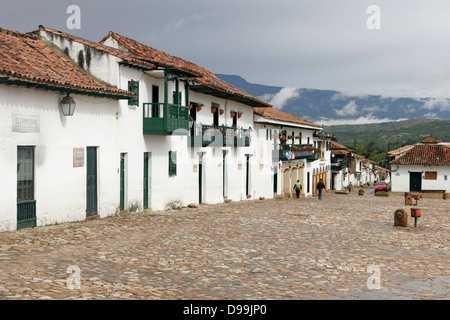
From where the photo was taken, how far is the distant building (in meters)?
49.2

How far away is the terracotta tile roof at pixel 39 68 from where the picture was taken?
12.8 metres

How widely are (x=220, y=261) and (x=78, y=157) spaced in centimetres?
714

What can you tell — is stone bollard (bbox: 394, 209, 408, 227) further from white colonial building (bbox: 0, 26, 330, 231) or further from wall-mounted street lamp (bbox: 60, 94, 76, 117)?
wall-mounted street lamp (bbox: 60, 94, 76, 117)

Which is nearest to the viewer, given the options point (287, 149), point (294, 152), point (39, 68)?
point (39, 68)

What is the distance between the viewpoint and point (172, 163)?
2177 centimetres

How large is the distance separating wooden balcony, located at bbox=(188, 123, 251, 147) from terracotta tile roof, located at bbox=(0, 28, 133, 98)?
23.2ft

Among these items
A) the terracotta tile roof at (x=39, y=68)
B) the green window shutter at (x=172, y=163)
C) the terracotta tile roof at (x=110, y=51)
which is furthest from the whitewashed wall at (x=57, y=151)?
the green window shutter at (x=172, y=163)

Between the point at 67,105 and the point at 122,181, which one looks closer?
the point at 67,105

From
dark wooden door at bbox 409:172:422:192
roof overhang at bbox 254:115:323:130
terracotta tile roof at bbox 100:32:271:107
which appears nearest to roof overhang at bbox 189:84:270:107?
terracotta tile roof at bbox 100:32:271:107

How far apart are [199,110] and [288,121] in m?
14.4

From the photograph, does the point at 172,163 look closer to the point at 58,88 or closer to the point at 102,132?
the point at 102,132

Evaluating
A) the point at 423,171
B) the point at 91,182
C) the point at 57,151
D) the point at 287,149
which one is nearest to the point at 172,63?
the point at 91,182

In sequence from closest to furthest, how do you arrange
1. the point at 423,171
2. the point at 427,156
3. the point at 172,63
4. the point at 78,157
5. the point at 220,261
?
the point at 220,261
the point at 78,157
the point at 172,63
the point at 423,171
the point at 427,156

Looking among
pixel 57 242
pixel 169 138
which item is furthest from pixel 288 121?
pixel 57 242
